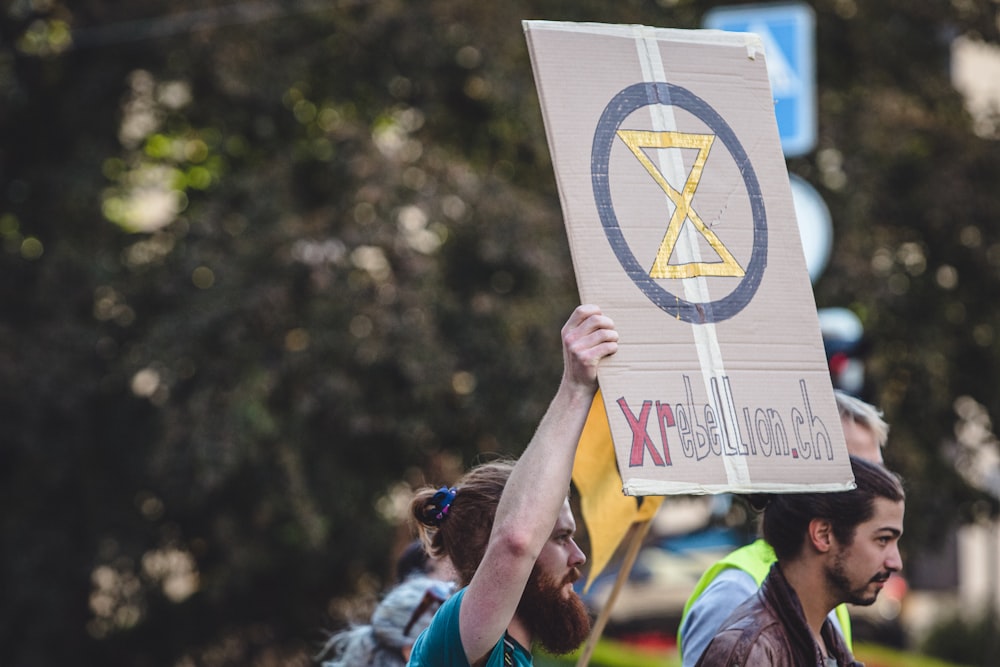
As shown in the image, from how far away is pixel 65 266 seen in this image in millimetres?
8781

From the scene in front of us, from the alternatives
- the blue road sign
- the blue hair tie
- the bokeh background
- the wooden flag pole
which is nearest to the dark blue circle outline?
the blue hair tie

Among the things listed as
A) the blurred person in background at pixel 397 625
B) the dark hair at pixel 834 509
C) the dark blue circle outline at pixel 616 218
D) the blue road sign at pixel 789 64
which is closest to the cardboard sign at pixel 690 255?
the dark blue circle outline at pixel 616 218

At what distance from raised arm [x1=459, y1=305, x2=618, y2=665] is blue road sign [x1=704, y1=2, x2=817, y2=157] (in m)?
4.79

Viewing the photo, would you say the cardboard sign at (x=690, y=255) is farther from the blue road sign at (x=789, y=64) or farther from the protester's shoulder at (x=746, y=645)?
the blue road sign at (x=789, y=64)

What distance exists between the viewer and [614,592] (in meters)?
3.52

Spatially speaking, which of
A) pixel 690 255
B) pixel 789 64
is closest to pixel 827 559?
pixel 690 255

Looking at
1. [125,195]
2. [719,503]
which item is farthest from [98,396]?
[719,503]

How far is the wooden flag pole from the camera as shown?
130 inches

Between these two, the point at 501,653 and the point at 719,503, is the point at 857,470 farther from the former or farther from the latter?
the point at 719,503

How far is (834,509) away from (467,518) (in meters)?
0.86

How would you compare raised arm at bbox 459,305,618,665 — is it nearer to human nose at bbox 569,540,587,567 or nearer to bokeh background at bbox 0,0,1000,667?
human nose at bbox 569,540,587,567

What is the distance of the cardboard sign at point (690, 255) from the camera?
2.50 meters

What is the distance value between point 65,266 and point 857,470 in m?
6.91

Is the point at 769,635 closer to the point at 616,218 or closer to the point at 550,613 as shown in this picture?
the point at 550,613
